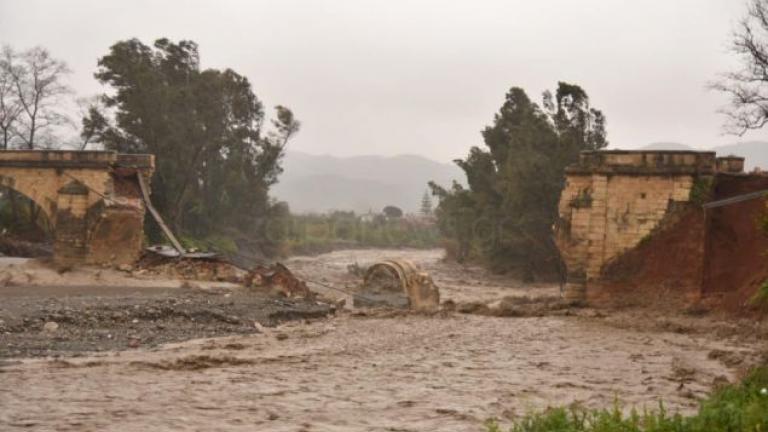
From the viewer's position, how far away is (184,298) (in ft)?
54.8

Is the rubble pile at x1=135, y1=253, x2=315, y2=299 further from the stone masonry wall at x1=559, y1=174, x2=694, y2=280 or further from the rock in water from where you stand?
the rock in water

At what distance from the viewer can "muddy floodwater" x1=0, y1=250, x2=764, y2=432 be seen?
7.46m

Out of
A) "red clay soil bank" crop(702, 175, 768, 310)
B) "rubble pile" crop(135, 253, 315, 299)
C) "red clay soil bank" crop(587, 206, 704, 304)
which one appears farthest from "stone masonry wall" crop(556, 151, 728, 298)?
"rubble pile" crop(135, 253, 315, 299)

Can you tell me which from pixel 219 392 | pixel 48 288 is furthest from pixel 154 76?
pixel 219 392

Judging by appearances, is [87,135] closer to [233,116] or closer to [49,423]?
[233,116]

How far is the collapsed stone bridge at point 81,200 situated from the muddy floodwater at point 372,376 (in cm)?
852

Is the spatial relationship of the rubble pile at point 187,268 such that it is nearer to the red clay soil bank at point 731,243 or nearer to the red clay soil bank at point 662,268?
the red clay soil bank at point 662,268

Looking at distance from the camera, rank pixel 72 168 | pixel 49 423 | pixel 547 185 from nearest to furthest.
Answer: pixel 49 423
pixel 72 168
pixel 547 185

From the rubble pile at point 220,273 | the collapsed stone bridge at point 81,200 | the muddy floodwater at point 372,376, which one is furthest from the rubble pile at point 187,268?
the muddy floodwater at point 372,376

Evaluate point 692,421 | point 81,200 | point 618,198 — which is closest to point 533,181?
point 618,198

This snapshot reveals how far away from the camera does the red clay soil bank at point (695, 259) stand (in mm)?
16031

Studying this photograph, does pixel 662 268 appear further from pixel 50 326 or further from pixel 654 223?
pixel 50 326

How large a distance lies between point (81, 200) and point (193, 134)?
9.81 m

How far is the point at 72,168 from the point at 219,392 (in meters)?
15.3
